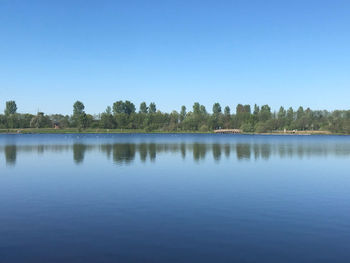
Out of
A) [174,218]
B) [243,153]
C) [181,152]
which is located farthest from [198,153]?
[174,218]

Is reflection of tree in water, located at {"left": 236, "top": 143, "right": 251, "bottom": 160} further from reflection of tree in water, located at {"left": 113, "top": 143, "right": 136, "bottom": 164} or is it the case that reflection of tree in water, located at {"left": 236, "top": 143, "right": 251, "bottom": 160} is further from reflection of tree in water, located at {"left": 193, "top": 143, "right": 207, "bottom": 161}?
reflection of tree in water, located at {"left": 113, "top": 143, "right": 136, "bottom": 164}

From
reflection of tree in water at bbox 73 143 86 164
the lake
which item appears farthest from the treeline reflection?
the lake

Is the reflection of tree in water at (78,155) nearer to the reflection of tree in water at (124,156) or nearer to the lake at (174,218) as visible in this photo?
the reflection of tree in water at (124,156)

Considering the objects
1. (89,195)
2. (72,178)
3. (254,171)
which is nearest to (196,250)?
(89,195)

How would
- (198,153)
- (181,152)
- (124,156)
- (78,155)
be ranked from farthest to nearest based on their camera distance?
(181,152)
(198,153)
(78,155)
(124,156)

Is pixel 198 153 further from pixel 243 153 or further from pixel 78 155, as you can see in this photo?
pixel 78 155

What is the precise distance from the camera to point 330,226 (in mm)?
19125

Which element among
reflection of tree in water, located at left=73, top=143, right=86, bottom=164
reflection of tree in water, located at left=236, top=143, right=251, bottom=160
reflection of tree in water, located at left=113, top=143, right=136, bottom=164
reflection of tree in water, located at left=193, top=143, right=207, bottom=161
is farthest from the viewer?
reflection of tree in water, located at left=236, top=143, right=251, bottom=160

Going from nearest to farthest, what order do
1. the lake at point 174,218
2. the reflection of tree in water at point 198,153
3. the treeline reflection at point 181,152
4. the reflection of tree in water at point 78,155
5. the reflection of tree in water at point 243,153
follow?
the lake at point 174,218 → the reflection of tree in water at point 78,155 → the treeline reflection at point 181,152 → the reflection of tree in water at point 198,153 → the reflection of tree in water at point 243,153

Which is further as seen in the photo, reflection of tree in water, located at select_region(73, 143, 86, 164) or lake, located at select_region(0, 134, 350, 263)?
reflection of tree in water, located at select_region(73, 143, 86, 164)

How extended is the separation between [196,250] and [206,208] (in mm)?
7894

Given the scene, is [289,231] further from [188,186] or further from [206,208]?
[188,186]

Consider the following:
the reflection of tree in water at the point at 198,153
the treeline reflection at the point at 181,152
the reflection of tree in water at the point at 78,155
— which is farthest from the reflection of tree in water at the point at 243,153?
the reflection of tree in water at the point at 78,155

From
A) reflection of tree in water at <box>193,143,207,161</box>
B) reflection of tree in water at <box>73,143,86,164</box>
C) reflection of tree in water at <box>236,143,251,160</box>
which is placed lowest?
reflection of tree in water at <box>236,143,251,160</box>
